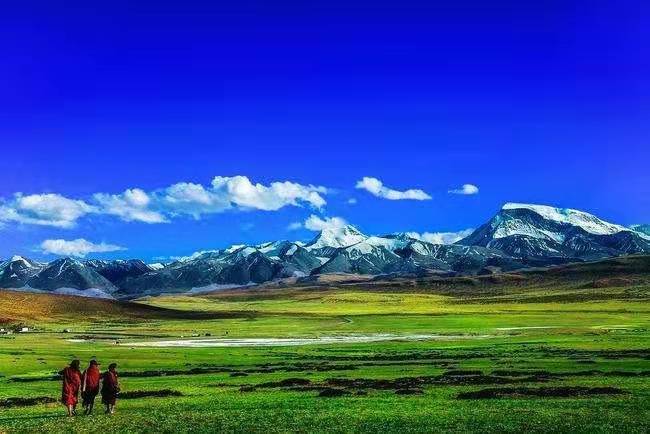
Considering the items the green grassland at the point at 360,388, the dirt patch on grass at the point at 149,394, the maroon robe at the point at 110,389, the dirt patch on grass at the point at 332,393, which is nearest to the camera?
the green grassland at the point at 360,388

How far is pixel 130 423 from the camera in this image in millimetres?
35438

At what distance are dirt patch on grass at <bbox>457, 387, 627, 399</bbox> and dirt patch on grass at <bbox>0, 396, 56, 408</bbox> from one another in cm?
2719

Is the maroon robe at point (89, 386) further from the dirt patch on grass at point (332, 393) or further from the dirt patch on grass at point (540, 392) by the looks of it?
the dirt patch on grass at point (540, 392)

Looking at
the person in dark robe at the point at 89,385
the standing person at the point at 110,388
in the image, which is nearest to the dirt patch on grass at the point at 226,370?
the person in dark robe at the point at 89,385

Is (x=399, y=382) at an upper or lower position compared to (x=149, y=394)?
lower

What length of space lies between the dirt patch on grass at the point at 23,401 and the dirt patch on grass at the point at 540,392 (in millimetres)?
27188

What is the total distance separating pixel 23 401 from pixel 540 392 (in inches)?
1332

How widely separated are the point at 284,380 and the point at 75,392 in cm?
2207

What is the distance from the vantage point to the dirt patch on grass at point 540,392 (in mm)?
43938

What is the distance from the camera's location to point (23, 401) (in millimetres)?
46438

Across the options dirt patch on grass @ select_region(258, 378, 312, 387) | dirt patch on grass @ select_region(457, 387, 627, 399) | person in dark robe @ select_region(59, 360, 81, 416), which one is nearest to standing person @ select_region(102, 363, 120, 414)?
person in dark robe @ select_region(59, 360, 81, 416)

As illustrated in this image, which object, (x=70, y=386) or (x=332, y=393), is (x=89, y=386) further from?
(x=332, y=393)

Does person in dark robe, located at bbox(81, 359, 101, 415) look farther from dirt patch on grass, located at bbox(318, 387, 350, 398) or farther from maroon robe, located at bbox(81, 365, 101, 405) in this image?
dirt patch on grass, located at bbox(318, 387, 350, 398)

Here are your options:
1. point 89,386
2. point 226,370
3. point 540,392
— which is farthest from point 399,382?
point 89,386
